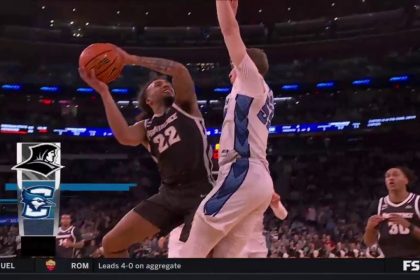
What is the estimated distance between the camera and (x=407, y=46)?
459cm

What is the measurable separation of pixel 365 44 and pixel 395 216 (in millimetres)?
1145

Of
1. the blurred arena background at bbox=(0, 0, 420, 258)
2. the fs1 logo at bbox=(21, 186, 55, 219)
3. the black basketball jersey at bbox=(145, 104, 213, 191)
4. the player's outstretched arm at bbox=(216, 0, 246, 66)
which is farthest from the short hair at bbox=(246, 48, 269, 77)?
the fs1 logo at bbox=(21, 186, 55, 219)

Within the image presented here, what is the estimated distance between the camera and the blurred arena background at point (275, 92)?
14.7ft

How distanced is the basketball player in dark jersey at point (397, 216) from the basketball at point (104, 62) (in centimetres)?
185

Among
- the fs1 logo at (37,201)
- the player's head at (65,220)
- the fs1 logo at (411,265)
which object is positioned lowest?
the fs1 logo at (411,265)

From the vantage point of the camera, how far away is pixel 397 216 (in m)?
4.50

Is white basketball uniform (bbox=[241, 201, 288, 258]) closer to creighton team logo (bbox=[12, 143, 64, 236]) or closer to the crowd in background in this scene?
the crowd in background

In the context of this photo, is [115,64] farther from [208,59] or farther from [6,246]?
[6,246]

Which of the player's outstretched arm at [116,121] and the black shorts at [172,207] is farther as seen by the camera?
the player's outstretched arm at [116,121]

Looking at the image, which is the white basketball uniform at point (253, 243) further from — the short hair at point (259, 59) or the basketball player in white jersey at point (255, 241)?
the short hair at point (259, 59)

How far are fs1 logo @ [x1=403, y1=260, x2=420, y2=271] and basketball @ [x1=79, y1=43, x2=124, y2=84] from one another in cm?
204

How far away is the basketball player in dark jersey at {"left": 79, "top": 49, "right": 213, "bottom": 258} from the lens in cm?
434

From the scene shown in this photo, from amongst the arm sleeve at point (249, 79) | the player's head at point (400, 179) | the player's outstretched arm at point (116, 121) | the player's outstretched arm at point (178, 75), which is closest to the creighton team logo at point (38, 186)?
the player's outstretched arm at point (116, 121)

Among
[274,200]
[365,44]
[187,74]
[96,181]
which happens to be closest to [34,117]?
[96,181]
